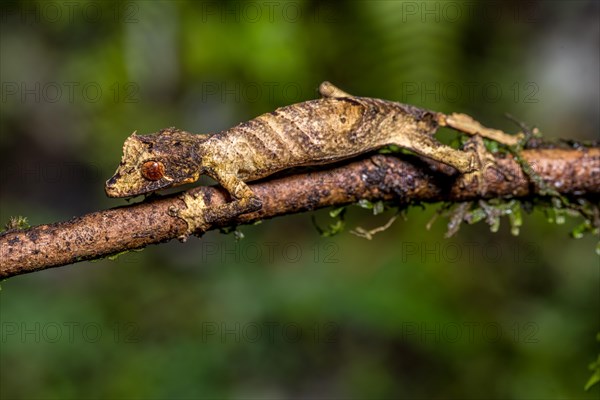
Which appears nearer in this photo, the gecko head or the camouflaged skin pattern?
the gecko head

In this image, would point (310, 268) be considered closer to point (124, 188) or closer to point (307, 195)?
point (307, 195)

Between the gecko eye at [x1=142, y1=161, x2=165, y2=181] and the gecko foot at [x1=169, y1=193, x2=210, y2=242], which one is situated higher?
the gecko eye at [x1=142, y1=161, x2=165, y2=181]

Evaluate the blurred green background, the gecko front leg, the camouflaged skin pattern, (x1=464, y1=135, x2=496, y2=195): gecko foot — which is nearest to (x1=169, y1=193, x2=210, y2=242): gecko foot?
the gecko front leg

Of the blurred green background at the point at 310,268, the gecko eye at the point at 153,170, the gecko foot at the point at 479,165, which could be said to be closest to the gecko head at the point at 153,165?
the gecko eye at the point at 153,170

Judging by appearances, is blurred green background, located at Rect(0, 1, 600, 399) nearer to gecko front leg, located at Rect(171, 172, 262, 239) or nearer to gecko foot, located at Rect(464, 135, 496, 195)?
gecko foot, located at Rect(464, 135, 496, 195)

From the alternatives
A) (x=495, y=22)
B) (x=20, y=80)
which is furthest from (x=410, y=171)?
(x=20, y=80)

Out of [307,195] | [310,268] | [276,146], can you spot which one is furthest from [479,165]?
[310,268]

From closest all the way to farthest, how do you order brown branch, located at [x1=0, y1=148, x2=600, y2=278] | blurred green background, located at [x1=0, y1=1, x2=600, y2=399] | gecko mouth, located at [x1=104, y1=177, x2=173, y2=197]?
brown branch, located at [x1=0, y1=148, x2=600, y2=278]
gecko mouth, located at [x1=104, y1=177, x2=173, y2=197]
blurred green background, located at [x1=0, y1=1, x2=600, y2=399]
